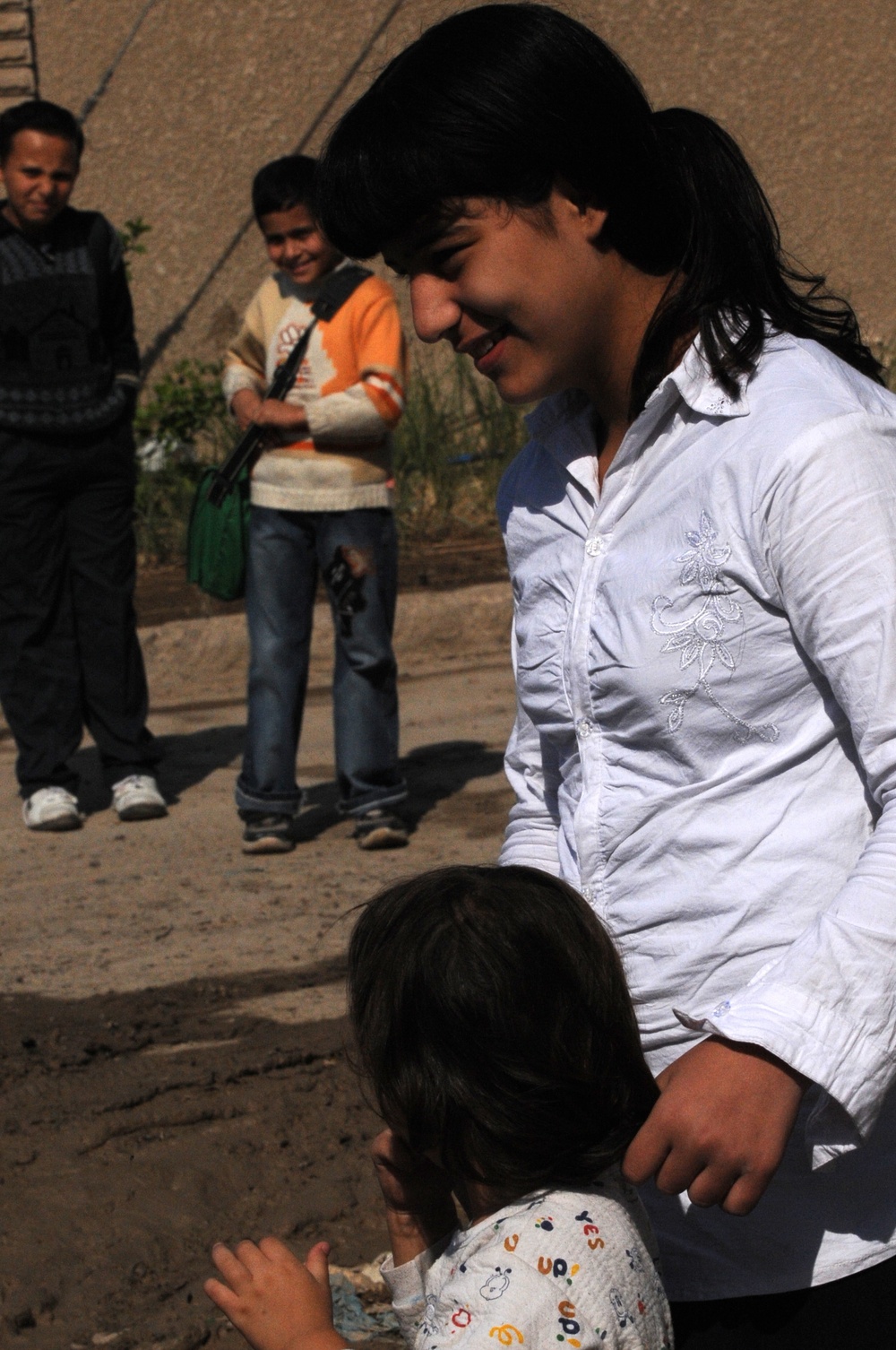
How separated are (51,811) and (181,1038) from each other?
1863 mm

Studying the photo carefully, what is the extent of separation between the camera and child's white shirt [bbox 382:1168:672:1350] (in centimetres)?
149

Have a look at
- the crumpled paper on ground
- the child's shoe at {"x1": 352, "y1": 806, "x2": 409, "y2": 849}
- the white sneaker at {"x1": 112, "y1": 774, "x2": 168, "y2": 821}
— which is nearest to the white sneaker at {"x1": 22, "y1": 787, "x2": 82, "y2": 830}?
the white sneaker at {"x1": 112, "y1": 774, "x2": 168, "y2": 821}

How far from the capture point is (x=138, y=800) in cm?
556

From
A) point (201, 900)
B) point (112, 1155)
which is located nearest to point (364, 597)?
point (201, 900)

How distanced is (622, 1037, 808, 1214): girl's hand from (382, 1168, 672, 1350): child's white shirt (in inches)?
5.1

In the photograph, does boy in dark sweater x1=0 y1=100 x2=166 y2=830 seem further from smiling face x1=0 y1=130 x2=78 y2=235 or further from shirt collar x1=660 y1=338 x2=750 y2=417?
shirt collar x1=660 y1=338 x2=750 y2=417

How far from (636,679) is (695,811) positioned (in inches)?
5.4

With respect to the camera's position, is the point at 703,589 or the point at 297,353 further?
the point at 297,353

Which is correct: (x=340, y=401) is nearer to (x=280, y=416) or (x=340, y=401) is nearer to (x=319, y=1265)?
(x=280, y=416)

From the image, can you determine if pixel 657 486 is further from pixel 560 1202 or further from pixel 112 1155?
pixel 112 1155

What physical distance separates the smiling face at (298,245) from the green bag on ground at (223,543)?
24.7 inches

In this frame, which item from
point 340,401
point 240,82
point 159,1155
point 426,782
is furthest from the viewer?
point 240,82

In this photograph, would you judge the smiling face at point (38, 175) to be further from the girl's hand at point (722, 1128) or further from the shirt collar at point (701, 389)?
the girl's hand at point (722, 1128)

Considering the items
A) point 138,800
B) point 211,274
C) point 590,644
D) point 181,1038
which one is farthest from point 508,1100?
point 211,274
